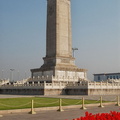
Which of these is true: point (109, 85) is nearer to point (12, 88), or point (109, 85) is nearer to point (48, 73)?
point (48, 73)

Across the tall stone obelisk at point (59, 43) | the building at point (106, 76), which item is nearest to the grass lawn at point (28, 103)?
the tall stone obelisk at point (59, 43)

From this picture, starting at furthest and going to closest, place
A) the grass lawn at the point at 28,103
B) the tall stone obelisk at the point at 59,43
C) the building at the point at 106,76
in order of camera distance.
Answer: the building at the point at 106,76 < the tall stone obelisk at the point at 59,43 < the grass lawn at the point at 28,103

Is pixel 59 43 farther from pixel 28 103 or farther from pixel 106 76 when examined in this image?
pixel 106 76

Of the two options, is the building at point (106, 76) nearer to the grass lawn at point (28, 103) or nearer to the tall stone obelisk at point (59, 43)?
the tall stone obelisk at point (59, 43)

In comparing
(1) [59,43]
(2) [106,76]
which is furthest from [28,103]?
(2) [106,76]

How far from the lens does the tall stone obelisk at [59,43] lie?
54906 mm

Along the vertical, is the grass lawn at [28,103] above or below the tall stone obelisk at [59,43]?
below

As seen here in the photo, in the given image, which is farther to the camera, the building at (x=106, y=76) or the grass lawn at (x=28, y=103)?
the building at (x=106, y=76)

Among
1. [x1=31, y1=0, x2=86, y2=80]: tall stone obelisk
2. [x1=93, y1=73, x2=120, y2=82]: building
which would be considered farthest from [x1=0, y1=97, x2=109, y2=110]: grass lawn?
[x1=93, y1=73, x2=120, y2=82]: building

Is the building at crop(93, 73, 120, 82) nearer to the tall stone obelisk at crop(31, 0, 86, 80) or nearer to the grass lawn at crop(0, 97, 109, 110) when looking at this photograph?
the tall stone obelisk at crop(31, 0, 86, 80)

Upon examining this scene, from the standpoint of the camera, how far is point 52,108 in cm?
1770

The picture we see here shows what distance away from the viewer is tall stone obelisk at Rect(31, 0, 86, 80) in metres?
54.9

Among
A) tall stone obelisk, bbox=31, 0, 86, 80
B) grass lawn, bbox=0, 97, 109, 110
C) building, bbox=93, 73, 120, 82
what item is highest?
tall stone obelisk, bbox=31, 0, 86, 80

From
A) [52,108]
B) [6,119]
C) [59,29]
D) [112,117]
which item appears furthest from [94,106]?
[59,29]
